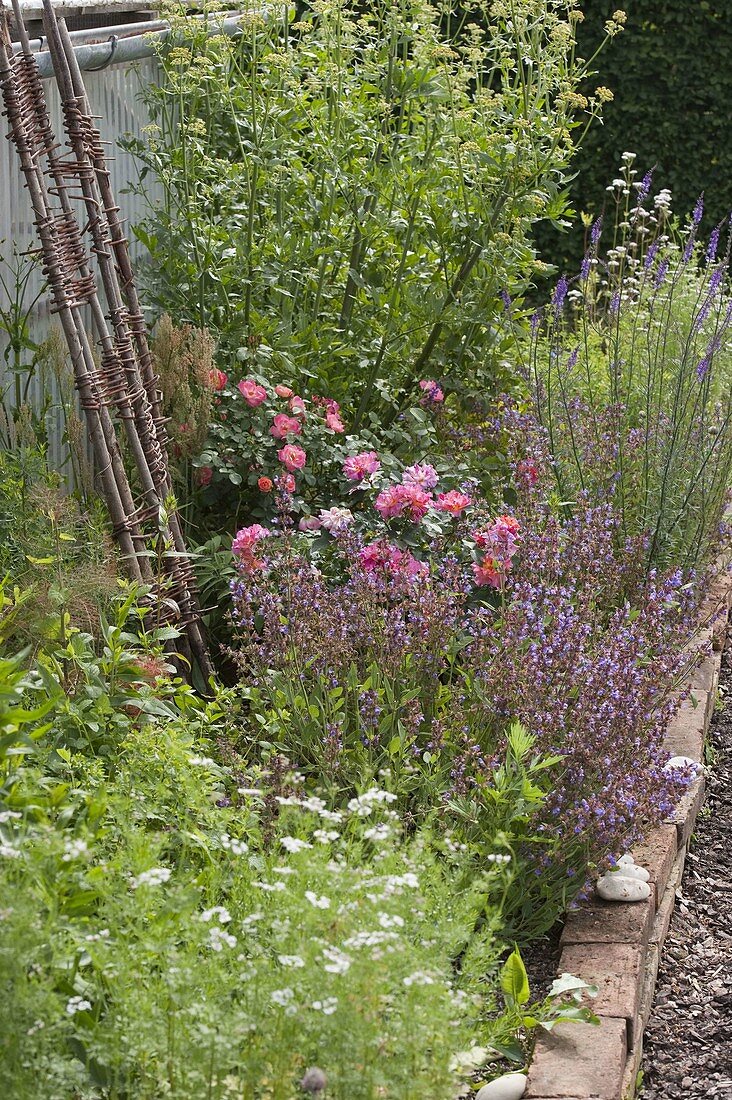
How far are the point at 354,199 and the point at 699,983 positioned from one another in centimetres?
290

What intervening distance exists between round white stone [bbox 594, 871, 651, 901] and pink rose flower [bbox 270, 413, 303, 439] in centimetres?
181

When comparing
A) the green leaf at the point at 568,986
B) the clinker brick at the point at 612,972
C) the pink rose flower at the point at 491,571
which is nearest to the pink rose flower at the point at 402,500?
the pink rose flower at the point at 491,571

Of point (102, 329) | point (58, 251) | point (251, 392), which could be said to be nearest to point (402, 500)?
point (251, 392)

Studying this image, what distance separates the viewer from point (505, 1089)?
2566 millimetres

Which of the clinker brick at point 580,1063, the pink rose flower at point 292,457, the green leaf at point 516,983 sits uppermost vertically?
the pink rose flower at point 292,457

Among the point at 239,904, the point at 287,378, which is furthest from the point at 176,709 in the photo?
the point at 287,378

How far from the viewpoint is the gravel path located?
296 centimetres

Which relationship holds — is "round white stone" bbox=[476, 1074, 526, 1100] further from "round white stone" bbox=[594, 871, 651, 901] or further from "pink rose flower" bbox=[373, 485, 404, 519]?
"pink rose flower" bbox=[373, 485, 404, 519]

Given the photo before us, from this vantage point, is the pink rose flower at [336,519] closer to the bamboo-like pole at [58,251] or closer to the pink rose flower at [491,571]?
the pink rose flower at [491,571]

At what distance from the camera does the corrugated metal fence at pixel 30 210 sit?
4137 millimetres

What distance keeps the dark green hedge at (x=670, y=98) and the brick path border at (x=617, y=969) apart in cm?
640

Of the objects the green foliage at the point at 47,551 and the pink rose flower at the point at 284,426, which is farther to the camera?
the pink rose flower at the point at 284,426

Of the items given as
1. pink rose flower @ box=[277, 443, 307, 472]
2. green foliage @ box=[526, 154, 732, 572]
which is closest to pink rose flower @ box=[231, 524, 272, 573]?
pink rose flower @ box=[277, 443, 307, 472]

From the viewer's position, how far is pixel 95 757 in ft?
9.63
